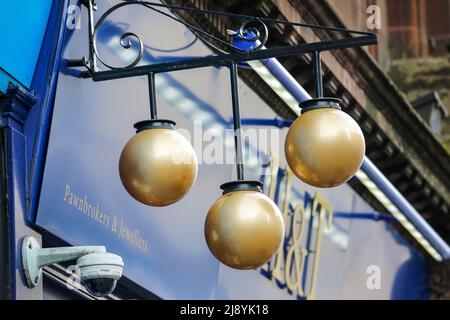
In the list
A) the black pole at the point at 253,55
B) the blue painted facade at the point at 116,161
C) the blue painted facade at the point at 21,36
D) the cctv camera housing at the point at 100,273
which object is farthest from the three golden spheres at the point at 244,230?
the blue painted facade at the point at 21,36

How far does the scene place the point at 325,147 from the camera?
6391 mm

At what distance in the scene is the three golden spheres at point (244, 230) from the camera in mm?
6371

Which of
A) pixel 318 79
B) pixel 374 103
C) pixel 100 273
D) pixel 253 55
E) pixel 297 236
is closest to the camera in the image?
pixel 318 79

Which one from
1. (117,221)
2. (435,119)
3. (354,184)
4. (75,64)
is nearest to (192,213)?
(117,221)

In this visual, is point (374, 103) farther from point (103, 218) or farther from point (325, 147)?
point (325, 147)

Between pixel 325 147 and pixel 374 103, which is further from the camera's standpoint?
pixel 374 103

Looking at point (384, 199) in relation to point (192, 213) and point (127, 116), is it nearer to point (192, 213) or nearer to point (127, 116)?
point (192, 213)

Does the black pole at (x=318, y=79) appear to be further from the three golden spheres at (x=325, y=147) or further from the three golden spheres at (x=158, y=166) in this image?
the three golden spheres at (x=158, y=166)

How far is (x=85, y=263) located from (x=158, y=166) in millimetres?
1584

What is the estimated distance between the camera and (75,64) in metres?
8.76

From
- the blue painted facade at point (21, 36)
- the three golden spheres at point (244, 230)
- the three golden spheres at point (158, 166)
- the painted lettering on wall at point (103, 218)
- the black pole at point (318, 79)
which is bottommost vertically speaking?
the three golden spheres at point (244, 230)

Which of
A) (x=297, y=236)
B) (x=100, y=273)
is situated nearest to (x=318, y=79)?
(x=100, y=273)

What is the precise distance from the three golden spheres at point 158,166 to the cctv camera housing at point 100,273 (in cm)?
130

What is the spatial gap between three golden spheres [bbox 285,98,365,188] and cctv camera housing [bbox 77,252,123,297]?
1.73m
